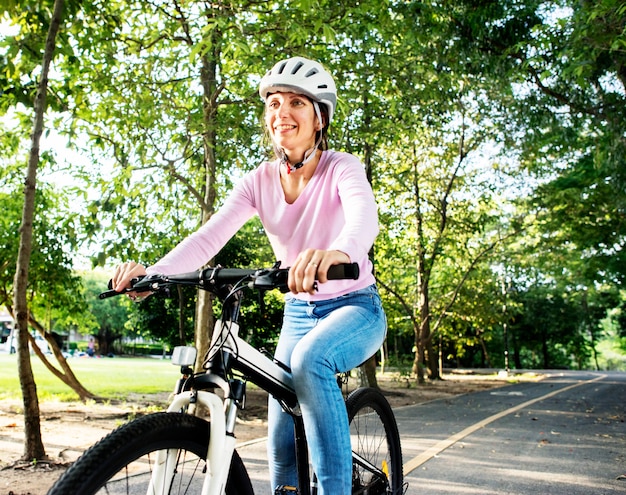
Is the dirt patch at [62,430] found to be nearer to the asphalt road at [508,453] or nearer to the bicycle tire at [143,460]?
the asphalt road at [508,453]

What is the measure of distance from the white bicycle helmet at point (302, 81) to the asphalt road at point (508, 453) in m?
3.29

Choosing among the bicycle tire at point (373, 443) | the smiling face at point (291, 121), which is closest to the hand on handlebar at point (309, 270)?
the smiling face at point (291, 121)

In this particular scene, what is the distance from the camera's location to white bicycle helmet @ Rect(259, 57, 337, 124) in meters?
2.40

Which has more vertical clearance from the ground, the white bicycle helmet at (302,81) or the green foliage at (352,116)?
the green foliage at (352,116)

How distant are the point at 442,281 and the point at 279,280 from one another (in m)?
24.0

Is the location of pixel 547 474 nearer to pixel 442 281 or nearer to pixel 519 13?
pixel 519 13

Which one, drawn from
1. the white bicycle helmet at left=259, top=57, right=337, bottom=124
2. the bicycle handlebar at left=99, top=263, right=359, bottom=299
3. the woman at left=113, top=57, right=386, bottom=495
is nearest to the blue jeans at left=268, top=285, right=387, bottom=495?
the woman at left=113, top=57, right=386, bottom=495

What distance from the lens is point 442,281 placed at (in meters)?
24.9

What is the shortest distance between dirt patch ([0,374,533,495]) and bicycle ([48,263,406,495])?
3304 millimetres

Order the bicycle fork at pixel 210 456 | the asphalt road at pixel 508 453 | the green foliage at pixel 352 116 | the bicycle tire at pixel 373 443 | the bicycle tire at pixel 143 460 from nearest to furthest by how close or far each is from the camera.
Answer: the bicycle tire at pixel 143 460
the bicycle fork at pixel 210 456
the bicycle tire at pixel 373 443
the asphalt road at pixel 508 453
the green foliage at pixel 352 116

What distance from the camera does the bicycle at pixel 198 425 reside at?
158 centimetres

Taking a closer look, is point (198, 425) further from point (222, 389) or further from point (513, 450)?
point (513, 450)

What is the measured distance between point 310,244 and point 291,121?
0.54 m

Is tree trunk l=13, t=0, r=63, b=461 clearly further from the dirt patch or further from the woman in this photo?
the woman
